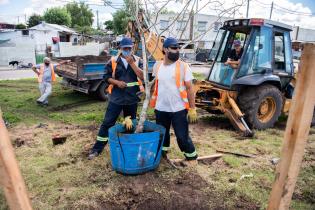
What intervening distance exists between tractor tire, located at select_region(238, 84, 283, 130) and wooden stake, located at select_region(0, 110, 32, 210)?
5231 mm

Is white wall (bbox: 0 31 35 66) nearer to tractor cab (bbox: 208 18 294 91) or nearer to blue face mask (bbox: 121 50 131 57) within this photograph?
tractor cab (bbox: 208 18 294 91)

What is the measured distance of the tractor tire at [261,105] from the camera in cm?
621

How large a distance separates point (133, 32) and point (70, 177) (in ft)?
18.7

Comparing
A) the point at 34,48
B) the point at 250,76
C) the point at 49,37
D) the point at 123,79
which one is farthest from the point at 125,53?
the point at 49,37

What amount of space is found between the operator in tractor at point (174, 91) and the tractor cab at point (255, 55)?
236cm

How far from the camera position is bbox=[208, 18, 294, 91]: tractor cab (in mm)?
6105

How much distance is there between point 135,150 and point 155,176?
50cm

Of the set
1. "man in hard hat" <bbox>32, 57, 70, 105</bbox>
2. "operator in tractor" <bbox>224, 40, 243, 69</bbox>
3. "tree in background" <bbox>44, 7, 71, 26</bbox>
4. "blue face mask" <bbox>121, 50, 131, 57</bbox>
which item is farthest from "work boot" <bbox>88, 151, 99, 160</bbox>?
"tree in background" <bbox>44, 7, 71, 26</bbox>

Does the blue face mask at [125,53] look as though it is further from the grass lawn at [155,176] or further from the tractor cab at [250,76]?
the tractor cab at [250,76]

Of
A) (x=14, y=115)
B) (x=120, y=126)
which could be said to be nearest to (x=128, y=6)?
(x=120, y=126)

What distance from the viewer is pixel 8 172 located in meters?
1.63

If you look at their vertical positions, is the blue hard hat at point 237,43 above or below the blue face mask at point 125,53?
above

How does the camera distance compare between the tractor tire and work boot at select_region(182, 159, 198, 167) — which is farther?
the tractor tire

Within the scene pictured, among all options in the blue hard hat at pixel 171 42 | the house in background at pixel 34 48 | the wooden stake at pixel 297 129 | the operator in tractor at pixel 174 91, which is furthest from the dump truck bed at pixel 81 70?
the house in background at pixel 34 48
